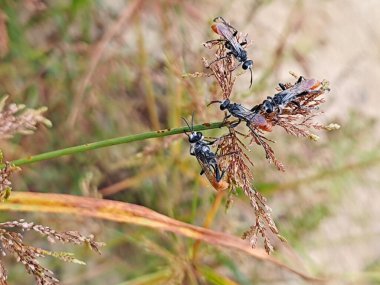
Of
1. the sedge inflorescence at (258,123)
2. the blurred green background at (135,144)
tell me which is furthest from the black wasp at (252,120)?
the blurred green background at (135,144)

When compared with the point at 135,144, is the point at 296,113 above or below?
below

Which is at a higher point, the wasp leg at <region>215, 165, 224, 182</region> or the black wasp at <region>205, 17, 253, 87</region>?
the black wasp at <region>205, 17, 253, 87</region>

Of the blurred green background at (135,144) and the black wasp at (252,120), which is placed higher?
the blurred green background at (135,144)

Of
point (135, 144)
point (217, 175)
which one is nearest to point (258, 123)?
point (217, 175)

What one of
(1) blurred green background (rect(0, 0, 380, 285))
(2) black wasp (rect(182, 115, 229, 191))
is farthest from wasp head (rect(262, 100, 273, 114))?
(1) blurred green background (rect(0, 0, 380, 285))

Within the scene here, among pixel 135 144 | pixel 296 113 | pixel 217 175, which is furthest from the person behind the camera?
pixel 135 144

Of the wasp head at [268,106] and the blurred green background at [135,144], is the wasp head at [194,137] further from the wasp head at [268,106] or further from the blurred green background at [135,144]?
the blurred green background at [135,144]

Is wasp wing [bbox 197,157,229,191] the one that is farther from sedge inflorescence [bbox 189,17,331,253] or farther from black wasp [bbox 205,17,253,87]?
black wasp [bbox 205,17,253,87]

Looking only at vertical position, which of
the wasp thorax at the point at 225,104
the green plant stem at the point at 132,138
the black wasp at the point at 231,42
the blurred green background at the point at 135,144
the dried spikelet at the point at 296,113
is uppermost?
the blurred green background at the point at 135,144

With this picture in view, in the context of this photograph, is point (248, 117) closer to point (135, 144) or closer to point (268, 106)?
point (268, 106)
